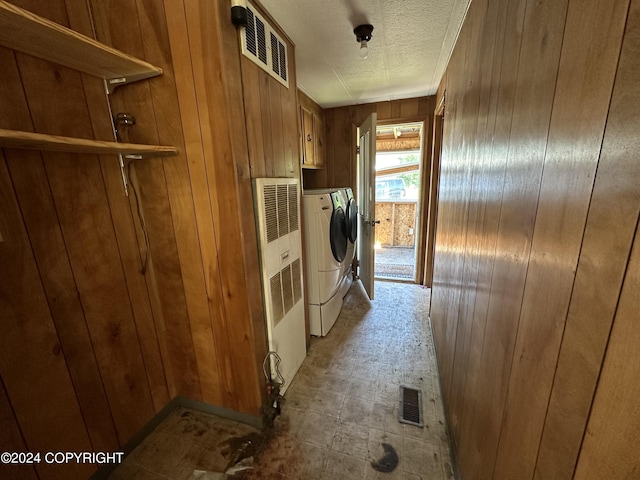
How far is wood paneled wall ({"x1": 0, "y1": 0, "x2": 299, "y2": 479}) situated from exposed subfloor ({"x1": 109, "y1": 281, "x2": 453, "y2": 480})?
16 cm

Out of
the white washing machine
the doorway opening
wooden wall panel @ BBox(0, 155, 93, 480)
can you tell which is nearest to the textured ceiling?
the white washing machine

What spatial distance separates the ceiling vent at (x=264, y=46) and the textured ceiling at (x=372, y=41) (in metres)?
0.12

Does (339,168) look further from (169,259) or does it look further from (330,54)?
(169,259)

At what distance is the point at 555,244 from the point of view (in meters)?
0.53

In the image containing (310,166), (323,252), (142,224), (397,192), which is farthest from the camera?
(397,192)

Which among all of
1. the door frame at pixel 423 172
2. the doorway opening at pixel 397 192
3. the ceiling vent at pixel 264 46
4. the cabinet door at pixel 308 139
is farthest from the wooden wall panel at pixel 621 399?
the doorway opening at pixel 397 192

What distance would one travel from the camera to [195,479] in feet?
4.01

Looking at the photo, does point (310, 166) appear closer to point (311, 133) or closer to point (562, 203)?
point (311, 133)

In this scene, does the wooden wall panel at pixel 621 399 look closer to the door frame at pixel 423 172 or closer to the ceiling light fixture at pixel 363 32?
the ceiling light fixture at pixel 363 32

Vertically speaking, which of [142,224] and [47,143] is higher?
[47,143]

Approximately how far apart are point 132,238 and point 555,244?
1706 millimetres

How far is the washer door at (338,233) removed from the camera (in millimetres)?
2258

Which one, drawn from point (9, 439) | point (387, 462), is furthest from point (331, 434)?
point (9, 439)

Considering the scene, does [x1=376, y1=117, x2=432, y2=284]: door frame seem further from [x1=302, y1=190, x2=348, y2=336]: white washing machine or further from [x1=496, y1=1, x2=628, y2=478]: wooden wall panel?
[x1=496, y1=1, x2=628, y2=478]: wooden wall panel
